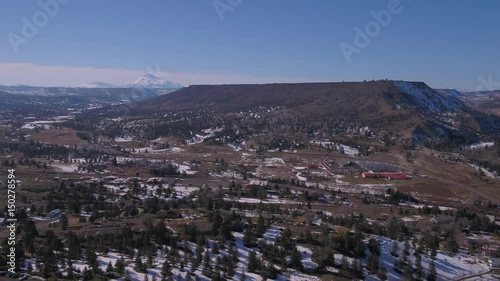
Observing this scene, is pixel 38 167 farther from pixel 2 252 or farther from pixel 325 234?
pixel 325 234

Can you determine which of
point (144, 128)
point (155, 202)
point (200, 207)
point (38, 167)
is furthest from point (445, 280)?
point (144, 128)

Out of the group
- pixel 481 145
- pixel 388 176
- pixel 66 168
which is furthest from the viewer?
pixel 481 145

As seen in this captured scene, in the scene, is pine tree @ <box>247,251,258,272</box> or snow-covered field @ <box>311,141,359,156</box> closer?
pine tree @ <box>247,251,258,272</box>

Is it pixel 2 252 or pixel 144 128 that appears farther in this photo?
pixel 144 128

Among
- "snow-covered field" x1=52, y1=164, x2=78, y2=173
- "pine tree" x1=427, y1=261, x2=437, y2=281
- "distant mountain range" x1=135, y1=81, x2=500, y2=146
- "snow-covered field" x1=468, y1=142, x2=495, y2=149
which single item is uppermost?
"distant mountain range" x1=135, y1=81, x2=500, y2=146

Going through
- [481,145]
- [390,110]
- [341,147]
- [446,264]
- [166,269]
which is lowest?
[446,264]

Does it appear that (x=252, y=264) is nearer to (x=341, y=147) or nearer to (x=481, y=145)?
(x=341, y=147)

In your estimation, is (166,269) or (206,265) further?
(206,265)

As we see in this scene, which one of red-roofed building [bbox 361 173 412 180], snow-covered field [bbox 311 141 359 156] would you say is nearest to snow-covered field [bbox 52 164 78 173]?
red-roofed building [bbox 361 173 412 180]

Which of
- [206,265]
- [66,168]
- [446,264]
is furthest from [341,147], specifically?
[206,265]

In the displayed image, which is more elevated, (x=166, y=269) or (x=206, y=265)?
(x=166, y=269)

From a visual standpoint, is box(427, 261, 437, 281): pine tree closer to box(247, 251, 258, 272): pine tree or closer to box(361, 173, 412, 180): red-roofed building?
box(247, 251, 258, 272): pine tree
